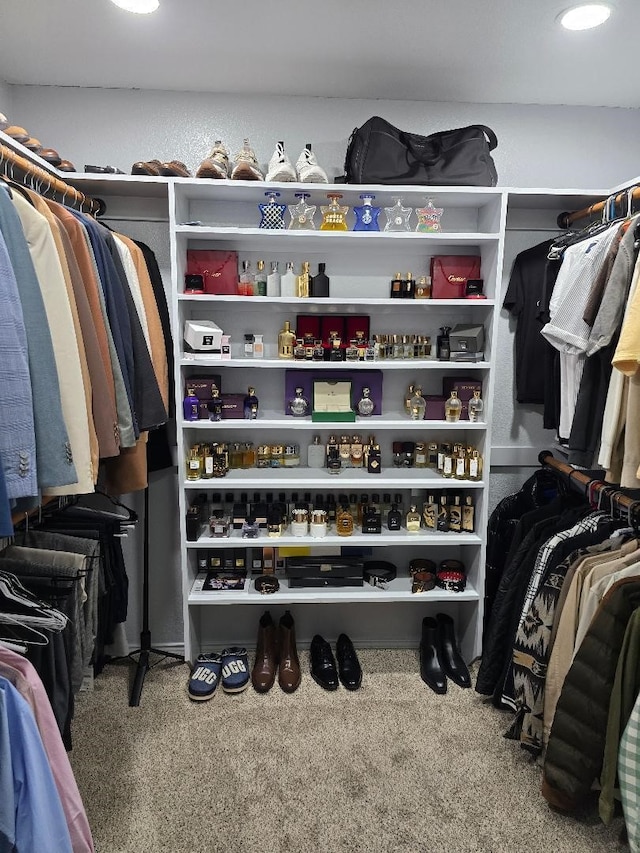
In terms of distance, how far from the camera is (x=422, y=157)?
7.58ft

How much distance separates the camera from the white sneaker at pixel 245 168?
2.21 m

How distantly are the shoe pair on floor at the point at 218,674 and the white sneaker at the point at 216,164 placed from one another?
6.69 feet

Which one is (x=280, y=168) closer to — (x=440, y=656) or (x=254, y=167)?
(x=254, y=167)

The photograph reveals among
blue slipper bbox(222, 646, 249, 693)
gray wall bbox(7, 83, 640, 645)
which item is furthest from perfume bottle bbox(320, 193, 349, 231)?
blue slipper bbox(222, 646, 249, 693)

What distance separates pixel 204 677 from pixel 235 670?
0.44 feet

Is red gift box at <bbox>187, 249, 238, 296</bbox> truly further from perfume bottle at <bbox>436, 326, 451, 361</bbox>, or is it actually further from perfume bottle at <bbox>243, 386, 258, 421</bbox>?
perfume bottle at <bbox>436, 326, 451, 361</bbox>

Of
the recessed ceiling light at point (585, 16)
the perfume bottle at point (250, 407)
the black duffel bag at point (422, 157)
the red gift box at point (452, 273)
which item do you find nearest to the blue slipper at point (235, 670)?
the perfume bottle at point (250, 407)

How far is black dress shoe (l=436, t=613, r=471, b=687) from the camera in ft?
8.11

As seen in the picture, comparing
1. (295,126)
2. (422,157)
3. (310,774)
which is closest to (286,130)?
(295,126)

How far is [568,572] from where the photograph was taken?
1.85m

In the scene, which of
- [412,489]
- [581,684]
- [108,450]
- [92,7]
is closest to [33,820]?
[108,450]

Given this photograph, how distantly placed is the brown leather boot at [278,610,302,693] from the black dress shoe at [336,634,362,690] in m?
0.19

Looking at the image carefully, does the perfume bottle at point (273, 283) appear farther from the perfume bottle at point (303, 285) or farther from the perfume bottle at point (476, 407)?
the perfume bottle at point (476, 407)

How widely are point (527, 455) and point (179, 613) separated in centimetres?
183
